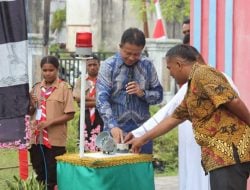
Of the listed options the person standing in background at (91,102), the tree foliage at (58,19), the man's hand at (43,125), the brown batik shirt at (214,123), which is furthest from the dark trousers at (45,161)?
the tree foliage at (58,19)

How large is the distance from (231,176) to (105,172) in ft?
3.03

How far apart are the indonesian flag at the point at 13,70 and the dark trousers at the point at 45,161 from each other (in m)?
1.68

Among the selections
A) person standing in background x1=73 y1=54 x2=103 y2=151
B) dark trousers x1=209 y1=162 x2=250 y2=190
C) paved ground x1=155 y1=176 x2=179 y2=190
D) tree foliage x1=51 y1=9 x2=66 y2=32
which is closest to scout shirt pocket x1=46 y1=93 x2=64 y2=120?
person standing in background x1=73 y1=54 x2=103 y2=151

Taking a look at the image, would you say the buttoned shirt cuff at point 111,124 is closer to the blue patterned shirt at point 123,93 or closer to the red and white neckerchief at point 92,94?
the blue patterned shirt at point 123,93

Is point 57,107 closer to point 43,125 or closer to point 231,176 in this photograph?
point 43,125

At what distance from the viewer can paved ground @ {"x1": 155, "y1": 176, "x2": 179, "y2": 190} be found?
335 inches

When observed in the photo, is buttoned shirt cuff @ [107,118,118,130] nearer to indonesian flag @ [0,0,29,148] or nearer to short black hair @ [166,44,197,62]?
indonesian flag @ [0,0,29,148]

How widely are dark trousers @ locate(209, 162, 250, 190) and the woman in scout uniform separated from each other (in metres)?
2.63

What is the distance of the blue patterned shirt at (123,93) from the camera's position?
18.7 ft

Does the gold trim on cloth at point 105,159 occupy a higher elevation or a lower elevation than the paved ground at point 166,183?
higher

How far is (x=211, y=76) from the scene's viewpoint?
4461mm

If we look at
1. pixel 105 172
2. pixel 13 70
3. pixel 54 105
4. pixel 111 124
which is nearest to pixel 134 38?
pixel 111 124

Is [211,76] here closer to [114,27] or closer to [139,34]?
[139,34]

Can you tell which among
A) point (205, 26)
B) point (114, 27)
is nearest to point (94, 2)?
point (114, 27)
